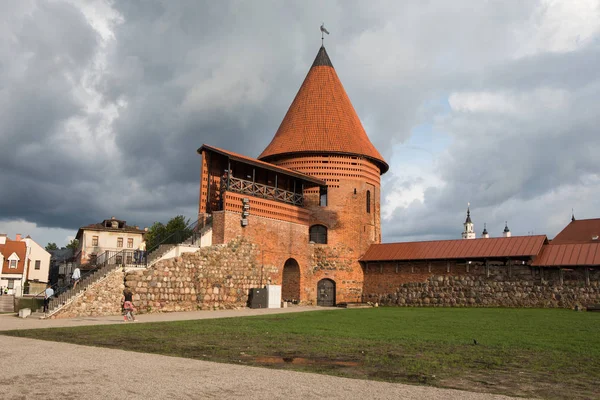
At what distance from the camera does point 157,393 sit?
524cm

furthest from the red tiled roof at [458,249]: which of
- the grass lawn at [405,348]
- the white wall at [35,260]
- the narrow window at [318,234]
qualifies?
the white wall at [35,260]

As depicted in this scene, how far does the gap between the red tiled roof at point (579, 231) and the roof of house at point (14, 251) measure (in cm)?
4320

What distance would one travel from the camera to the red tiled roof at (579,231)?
137 feet

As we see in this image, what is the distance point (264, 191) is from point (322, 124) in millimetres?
6217

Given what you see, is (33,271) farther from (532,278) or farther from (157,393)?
(157,393)

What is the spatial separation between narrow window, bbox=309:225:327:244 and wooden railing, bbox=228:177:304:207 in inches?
62.6

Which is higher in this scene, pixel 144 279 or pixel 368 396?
pixel 144 279

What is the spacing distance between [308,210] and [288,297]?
4412 mm

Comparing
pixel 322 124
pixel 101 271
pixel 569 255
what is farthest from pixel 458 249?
pixel 101 271

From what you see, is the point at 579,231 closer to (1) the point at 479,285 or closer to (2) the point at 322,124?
(1) the point at 479,285

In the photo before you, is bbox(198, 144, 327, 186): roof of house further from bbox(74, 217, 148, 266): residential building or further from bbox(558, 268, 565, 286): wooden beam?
bbox(74, 217, 148, 266): residential building

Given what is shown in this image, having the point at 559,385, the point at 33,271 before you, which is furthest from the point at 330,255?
the point at 33,271

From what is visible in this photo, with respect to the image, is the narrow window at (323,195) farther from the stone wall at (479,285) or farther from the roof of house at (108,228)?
the roof of house at (108,228)

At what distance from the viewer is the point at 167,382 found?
18.9 feet
